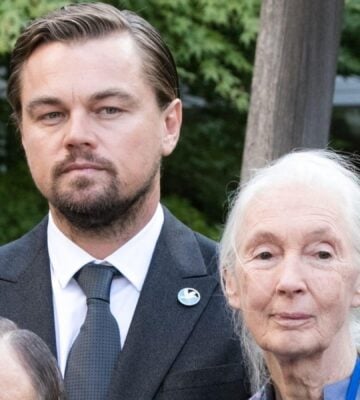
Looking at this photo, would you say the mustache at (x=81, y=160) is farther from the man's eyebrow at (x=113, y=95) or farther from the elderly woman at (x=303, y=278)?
the elderly woman at (x=303, y=278)

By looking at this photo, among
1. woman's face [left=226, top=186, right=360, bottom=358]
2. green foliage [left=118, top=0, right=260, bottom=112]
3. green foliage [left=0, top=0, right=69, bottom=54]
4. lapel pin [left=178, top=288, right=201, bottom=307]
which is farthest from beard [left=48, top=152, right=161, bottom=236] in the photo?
green foliage [left=118, top=0, right=260, bottom=112]

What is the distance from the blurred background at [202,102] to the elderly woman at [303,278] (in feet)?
13.3

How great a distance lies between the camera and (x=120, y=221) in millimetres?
3449

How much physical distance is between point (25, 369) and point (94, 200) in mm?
946

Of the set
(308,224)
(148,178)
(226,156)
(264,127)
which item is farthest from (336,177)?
(226,156)

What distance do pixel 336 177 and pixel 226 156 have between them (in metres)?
5.80

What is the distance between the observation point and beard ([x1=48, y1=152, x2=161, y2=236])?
132 inches

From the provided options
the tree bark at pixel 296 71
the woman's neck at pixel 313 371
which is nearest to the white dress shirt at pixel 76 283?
the woman's neck at pixel 313 371

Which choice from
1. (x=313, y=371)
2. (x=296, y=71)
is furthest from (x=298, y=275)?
(x=296, y=71)

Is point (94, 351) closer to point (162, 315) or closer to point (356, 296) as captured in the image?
point (162, 315)

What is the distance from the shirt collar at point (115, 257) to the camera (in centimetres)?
345

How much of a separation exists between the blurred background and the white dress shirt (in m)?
3.42

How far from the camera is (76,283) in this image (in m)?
3.45

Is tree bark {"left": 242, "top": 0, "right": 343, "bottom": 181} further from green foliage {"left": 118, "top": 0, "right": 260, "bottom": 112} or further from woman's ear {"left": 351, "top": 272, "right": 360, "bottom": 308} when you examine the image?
green foliage {"left": 118, "top": 0, "right": 260, "bottom": 112}
